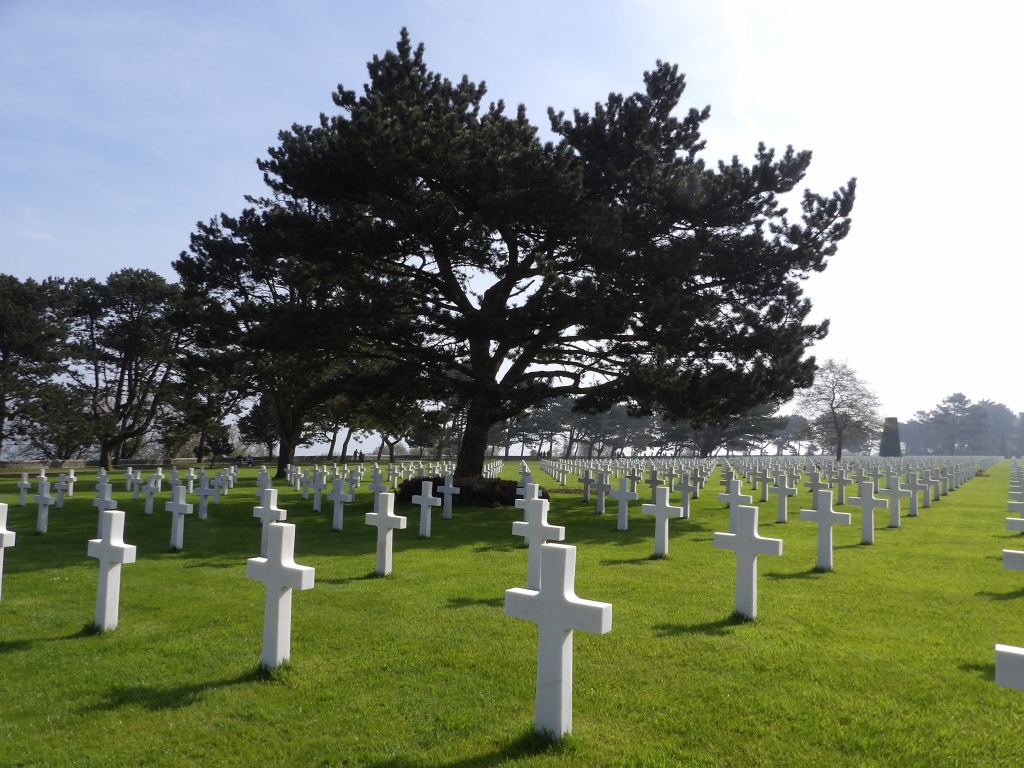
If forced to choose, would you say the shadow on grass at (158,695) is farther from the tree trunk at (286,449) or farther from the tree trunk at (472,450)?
the tree trunk at (286,449)

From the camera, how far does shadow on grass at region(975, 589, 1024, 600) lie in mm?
6841

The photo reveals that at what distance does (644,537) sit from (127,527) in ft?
28.4

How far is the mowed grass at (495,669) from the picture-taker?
11.6 ft

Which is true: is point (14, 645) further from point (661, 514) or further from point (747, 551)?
point (661, 514)

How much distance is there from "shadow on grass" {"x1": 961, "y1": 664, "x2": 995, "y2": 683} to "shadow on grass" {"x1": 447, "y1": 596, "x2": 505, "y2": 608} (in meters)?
3.47

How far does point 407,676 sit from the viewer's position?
458 cm

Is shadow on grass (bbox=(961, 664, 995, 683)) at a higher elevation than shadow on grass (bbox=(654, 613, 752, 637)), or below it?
higher

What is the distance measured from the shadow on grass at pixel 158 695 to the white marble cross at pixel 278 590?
0.50 ft

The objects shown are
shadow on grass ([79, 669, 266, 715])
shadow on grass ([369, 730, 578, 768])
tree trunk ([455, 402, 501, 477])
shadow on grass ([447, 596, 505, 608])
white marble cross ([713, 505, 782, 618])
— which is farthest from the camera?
tree trunk ([455, 402, 501, 477])

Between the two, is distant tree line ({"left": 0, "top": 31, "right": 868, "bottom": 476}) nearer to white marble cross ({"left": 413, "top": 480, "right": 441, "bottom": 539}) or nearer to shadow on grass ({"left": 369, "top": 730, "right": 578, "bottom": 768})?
white marble cross ({"left": 413, "top": 480, "right": 441, "bottom": 539})

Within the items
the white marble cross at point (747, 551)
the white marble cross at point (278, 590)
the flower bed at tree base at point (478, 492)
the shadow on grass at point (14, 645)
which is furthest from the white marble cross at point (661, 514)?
the flower bed at tree base at point (478, 492)

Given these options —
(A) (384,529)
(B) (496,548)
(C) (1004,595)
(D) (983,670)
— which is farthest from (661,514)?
(D) (983,670)

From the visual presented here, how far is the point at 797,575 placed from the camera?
316 inches

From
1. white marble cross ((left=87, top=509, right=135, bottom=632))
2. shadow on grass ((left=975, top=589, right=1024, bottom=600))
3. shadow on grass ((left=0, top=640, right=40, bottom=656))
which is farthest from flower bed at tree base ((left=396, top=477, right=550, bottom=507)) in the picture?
shadow on grass ((left=0, top=640, right=40, bottom=656))
